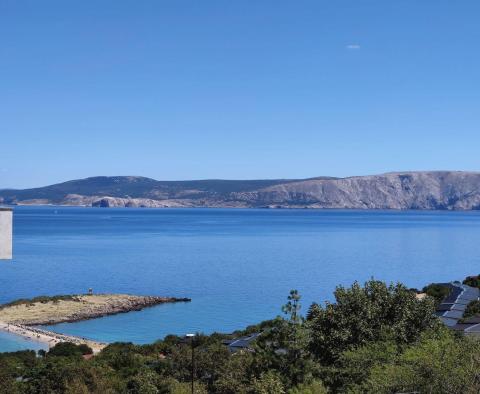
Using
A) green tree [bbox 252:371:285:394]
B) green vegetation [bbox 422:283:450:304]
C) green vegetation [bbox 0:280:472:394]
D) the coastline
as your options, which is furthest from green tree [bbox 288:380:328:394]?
green vegetation [bbox 422:283:450:304]

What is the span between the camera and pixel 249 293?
Answer: 79.9 metres

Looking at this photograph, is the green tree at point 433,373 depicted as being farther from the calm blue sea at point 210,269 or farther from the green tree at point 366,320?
the calm blue sea at point 210,269

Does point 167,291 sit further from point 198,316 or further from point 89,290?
point 198,316

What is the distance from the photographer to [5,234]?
646 cm

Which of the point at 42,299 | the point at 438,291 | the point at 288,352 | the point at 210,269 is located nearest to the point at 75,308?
the point at 42,299

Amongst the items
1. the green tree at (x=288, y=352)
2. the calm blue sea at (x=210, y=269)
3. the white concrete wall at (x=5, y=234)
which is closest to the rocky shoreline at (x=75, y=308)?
the calm blue sea at (x=210, y=269)

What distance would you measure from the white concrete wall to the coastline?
4395cm

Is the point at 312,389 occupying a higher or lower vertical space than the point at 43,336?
higher

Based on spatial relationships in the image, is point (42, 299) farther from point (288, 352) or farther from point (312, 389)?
point (312, 389)

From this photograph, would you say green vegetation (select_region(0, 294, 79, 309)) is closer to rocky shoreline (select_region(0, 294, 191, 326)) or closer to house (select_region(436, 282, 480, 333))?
rocky shoreline (select_region(0, 294, 191, 326))

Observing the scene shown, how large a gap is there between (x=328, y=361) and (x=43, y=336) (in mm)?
35290

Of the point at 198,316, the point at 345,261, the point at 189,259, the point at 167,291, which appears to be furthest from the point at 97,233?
the point at 198,316

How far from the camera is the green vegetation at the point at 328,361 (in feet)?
64.5

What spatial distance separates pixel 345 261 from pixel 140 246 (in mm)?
51456
